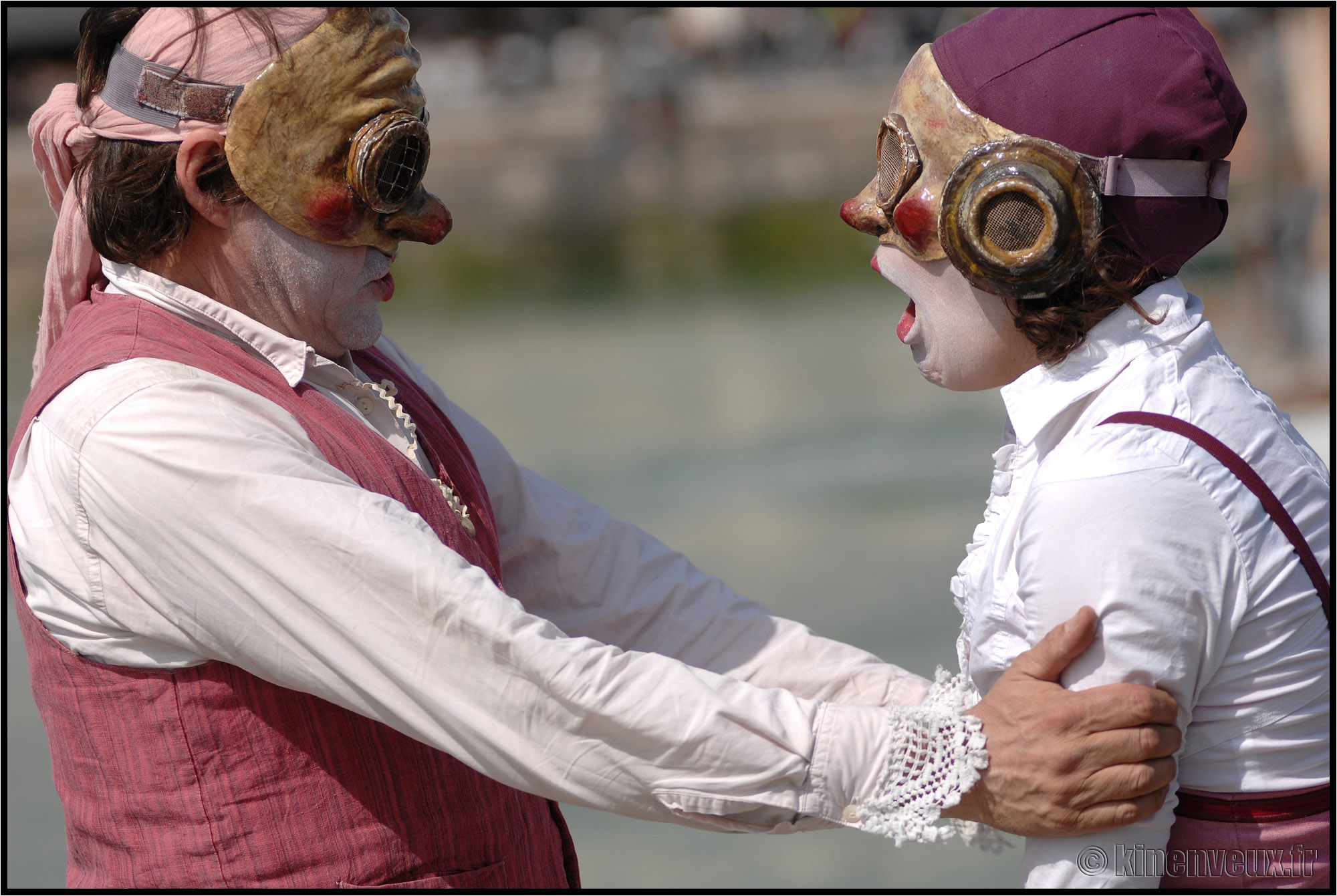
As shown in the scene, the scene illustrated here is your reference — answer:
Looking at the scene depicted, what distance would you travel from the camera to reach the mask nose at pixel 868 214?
2117mm

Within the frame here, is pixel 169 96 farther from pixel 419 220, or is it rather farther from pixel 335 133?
pixel 419 220

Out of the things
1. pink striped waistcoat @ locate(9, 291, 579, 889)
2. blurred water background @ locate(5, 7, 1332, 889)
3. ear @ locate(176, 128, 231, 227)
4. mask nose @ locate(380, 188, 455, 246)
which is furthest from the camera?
blurred water background @ locate(5, 7, 1332, 889)

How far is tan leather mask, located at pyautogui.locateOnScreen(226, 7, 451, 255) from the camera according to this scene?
2.11 metres

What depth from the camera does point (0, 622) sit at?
2.43m

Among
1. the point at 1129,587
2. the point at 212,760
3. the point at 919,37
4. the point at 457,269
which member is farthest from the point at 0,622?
the point at 919,37

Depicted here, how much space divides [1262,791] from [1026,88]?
1048mm

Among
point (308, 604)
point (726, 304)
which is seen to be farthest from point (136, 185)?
point (726, 304)

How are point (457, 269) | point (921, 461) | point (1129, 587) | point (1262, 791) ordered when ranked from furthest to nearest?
point (457, 269) < point (921, 461) < point (1262, 791) < point (1129, 587)

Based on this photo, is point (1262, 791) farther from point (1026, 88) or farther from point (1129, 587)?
point (1026, 88)

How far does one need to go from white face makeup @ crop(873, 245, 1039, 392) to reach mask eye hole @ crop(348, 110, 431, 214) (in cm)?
78

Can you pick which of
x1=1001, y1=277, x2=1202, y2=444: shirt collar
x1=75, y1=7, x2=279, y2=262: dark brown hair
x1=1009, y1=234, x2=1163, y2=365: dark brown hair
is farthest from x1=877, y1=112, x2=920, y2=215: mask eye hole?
x1=75, y1=7, x2=279, y2=262: dark brown hair

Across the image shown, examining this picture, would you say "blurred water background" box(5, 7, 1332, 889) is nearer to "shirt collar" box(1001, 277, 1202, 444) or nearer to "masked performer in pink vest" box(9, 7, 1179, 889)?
"masked performer in pink vest" box(9, 7, 1179, 889)

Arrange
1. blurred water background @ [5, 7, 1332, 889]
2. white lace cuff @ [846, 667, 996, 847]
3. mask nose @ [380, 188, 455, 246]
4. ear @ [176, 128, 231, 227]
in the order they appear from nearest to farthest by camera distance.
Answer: white lace cuff @ [846, 667, 996, 847] < ear @ [176, 128, 231, 227] < mask nose @ [380, 188, 455, 246] < blurred water background @ [5, 7, 1332, 889]

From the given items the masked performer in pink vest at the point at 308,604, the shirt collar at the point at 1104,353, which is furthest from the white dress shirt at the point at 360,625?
the shirt collar at the point at 1104,353
